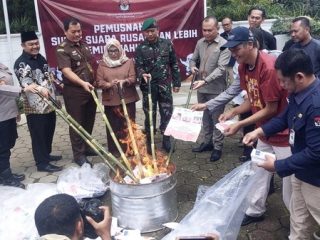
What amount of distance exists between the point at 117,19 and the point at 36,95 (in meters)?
3.73

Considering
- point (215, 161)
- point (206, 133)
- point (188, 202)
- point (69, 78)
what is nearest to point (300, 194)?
point (188, 202)

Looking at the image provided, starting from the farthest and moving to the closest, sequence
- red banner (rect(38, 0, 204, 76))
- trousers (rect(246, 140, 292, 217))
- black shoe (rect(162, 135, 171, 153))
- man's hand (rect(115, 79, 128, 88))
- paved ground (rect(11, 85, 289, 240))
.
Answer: red banner (rect(38, 0, 204, 76)) < black shoe (rect(162, 135, 171, 153)) < man's hand (rect(115, 79, 128, 88)) < paved ground (rect(11, 85, 289, 240)) < trousers (rect(246, 140, 292, 217))

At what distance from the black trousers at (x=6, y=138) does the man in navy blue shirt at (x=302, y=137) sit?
3.27m

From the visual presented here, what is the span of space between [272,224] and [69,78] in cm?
310

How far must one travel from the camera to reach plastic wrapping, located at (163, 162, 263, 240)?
342 centimetres

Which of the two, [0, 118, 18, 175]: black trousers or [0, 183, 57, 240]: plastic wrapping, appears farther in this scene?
[0, 118, 18, 175]: black trousers

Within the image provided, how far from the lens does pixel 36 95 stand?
5.04m

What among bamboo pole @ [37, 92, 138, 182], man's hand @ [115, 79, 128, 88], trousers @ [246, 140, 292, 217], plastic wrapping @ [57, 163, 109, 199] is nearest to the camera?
trousers @ [246, 140, 292, 217]

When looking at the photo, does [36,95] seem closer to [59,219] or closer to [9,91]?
[9,91]

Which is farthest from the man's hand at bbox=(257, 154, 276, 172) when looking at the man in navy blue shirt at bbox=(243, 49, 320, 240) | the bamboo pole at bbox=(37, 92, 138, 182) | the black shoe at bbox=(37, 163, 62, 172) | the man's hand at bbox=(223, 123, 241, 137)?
the black shoe at bbox=(37, 163, 62, 172)

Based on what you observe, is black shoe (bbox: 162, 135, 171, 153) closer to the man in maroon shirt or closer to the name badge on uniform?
the man in maroon shirt

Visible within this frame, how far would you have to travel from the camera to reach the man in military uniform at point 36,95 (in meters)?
4.96

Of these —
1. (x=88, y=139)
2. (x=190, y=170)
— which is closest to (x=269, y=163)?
(x=88, y=139)

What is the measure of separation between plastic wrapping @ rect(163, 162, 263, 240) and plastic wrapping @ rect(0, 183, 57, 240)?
1.44 meters
